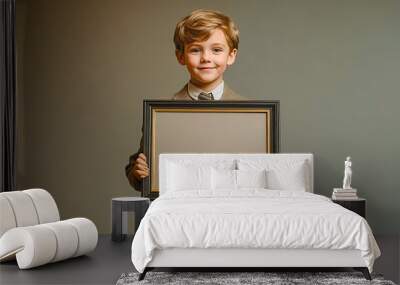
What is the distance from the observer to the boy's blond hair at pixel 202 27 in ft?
23.6

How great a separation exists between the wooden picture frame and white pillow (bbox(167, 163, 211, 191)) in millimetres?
594

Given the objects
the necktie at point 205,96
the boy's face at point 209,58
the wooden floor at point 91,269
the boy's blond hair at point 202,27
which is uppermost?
the boy's blond hair at point 202,27

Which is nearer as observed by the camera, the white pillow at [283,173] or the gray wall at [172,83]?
the white pillow at [283,173]

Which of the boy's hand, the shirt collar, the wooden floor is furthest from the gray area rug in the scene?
the shirt collar

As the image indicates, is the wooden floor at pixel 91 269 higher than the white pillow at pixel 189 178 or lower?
lower

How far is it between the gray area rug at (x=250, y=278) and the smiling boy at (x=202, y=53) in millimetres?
2444

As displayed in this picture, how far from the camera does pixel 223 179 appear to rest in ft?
21.1

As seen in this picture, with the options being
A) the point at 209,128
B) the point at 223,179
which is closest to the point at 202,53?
the point at 209,128

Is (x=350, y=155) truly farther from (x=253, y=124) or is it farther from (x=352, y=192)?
(x=253, y=124)

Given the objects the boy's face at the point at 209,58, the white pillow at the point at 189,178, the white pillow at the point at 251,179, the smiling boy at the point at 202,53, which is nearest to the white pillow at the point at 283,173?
the white pillow at the point at 251,179

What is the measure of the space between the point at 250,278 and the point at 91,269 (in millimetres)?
1349

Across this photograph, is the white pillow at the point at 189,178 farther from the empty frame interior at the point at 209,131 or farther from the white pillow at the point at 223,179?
the empty frame interior at the point at 209,131

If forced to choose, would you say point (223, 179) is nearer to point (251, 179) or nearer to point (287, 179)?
point (251, 179)

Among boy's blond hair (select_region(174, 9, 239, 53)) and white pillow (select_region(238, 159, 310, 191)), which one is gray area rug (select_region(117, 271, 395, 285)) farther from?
boy's blond hair (select_region(174, 9, 239, 53))
